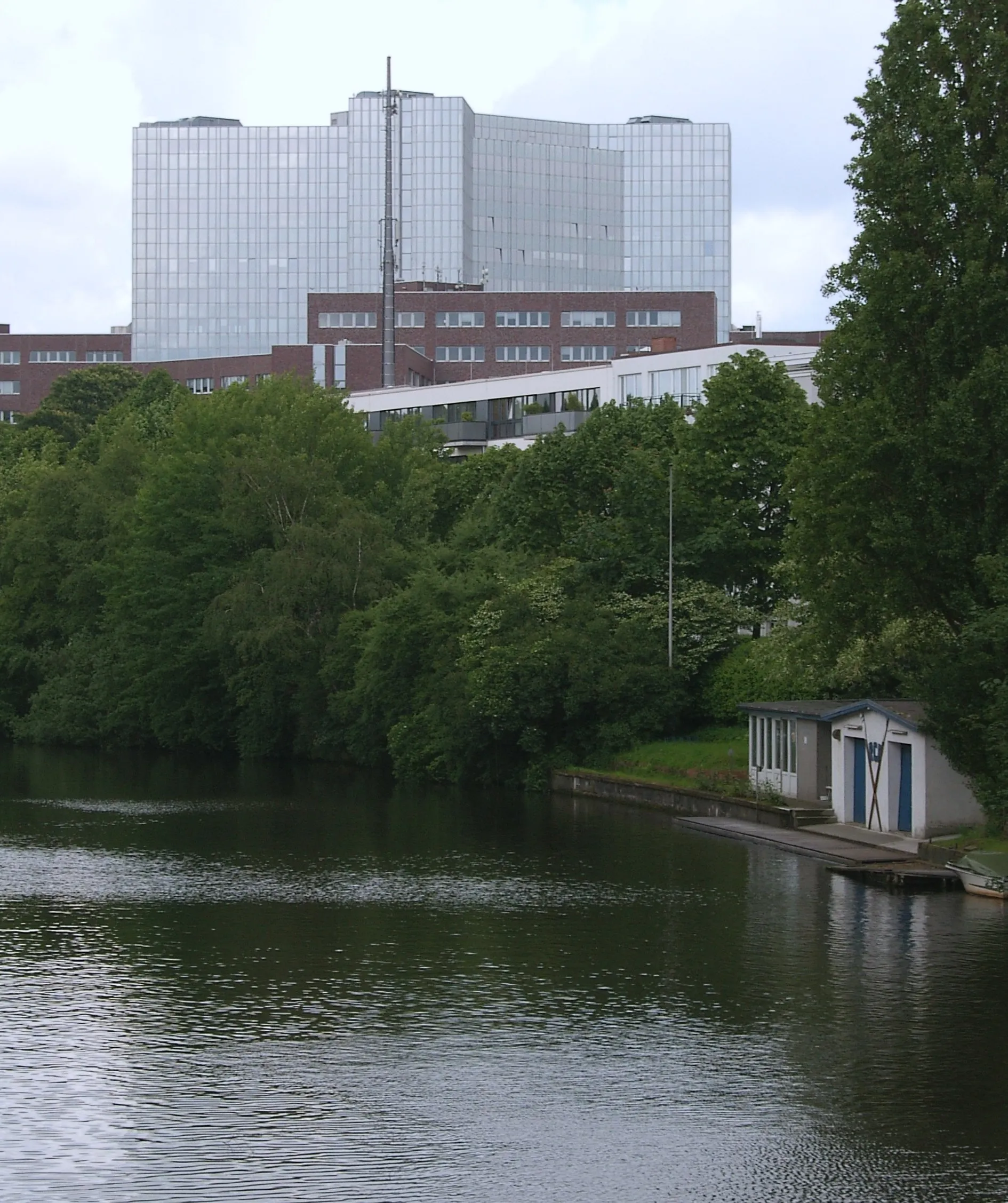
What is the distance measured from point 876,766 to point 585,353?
101 metres

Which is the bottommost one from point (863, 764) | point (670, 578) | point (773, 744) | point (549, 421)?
point (863, 764)

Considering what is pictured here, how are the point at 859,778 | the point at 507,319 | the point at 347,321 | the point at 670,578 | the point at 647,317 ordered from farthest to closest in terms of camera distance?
the point at 647,317 → the point at 507,319 → the point at 347,321 → the point at 670,578 → the point at 859,778

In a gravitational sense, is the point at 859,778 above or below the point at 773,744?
below

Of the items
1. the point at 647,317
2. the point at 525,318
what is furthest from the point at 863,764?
the point at 647,317

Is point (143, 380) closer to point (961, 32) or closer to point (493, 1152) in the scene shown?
point (961, 32)

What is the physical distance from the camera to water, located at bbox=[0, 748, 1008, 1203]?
56.7 feet

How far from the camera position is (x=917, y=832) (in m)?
39.1

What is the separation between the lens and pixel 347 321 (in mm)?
133625

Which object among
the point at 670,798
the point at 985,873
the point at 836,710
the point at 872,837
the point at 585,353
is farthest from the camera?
the point at 585,353

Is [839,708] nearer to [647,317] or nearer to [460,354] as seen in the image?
[460,354]

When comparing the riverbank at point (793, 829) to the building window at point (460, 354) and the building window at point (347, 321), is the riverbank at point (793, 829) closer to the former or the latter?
the building window at point (347, 321)

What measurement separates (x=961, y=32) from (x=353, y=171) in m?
154

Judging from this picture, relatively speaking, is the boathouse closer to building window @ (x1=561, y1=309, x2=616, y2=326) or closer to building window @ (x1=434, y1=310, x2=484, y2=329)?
building window @ (x1=434, y1=310, x2=484, y2=329)

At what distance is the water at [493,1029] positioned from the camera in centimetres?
1728
